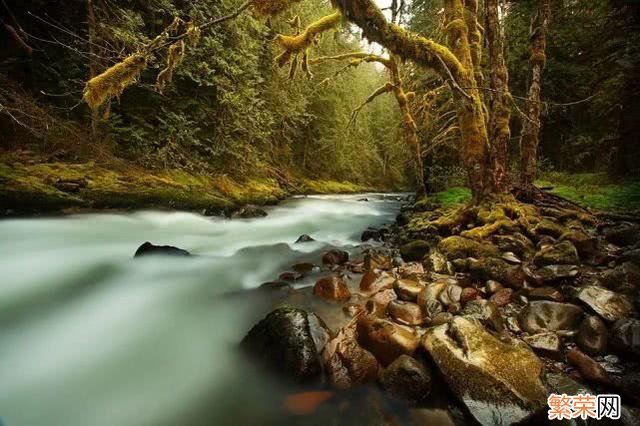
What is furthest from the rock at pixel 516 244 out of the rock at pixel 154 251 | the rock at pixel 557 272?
the rock at pixel 154 251

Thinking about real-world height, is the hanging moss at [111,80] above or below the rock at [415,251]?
above

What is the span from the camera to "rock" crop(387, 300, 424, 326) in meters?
3.45

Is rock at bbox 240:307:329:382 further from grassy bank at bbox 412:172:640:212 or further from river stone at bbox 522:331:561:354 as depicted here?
grassy bank at bbox 412:172:640:212

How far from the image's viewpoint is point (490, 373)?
2.36 metres

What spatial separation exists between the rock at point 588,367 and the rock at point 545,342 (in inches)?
4.4

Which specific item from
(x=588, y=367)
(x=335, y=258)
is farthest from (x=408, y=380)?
(x=335, y=258)

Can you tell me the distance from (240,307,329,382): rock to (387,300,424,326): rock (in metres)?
0.85

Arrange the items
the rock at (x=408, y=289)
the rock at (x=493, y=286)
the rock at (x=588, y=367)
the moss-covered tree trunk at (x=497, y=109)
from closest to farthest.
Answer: the rock at (x=588, y=367) → the rock at (x=493, y=286) → the rock at (x=408, y=289) → the moss-covered tree trunk at (x=497, y=109)

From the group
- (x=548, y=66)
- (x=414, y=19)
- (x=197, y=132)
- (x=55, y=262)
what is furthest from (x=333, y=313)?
(x=414, y=19)

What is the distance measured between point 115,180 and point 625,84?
1234 cm

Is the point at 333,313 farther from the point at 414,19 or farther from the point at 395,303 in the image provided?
the point at 414,19

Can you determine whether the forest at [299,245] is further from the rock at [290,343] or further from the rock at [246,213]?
the rock at [246,213]

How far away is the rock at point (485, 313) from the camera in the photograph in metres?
3.12

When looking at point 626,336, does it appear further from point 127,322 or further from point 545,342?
point 127,322
